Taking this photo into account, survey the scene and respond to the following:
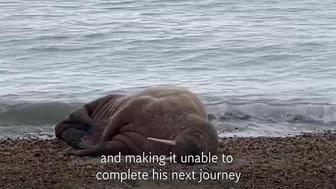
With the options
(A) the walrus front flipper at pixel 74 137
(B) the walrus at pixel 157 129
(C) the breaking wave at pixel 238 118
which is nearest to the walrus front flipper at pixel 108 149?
(B) the walrus at pixel 157 129

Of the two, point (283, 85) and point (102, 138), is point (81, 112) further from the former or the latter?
point (283, 85)

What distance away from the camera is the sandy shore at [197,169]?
6656 mm

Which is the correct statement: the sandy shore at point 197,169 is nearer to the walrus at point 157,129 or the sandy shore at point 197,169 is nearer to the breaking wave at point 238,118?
the walrus at point 157,129

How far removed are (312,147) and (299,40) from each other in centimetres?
1173

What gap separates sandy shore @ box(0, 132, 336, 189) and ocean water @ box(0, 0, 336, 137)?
6.94ft

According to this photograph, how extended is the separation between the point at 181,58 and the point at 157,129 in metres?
10.1

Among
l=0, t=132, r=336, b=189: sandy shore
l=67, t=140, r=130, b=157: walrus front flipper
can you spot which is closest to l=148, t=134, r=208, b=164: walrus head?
l=0, t=132, r=336, b=189: sandy shore

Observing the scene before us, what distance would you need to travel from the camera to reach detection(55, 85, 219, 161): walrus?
731 cm

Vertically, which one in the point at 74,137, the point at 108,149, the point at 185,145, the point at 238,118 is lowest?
the point at 238,118

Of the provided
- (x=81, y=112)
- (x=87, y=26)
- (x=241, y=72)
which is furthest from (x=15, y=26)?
(x=81, y=112)

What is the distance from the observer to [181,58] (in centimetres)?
1761

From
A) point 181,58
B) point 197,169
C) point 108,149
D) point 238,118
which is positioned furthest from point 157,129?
point 181,58

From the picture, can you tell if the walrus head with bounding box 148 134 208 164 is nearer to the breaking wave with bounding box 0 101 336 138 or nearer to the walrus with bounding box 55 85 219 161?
the walrus with bounding box 55 85 219 161

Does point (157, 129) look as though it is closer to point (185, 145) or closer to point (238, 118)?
point (185, 145)
